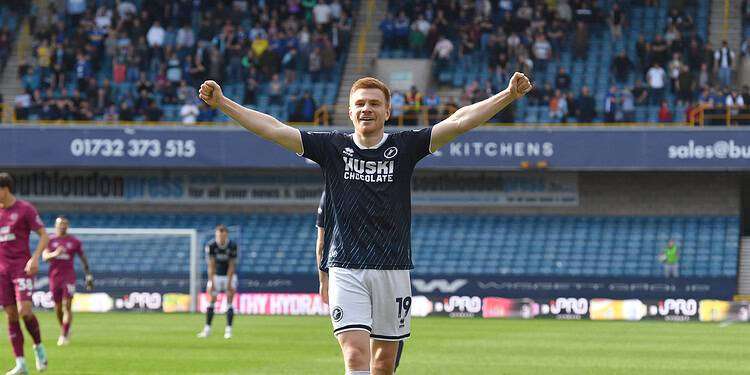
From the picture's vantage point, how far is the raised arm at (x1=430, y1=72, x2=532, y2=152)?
8.15m

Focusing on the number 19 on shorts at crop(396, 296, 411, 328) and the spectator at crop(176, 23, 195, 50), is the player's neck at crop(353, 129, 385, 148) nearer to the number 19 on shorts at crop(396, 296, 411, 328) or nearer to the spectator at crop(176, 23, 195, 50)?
the number 19 on shorts at crop(396, 296, 411, 328)

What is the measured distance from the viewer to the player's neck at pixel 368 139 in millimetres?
8617

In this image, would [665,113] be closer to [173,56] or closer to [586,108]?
[586,108]

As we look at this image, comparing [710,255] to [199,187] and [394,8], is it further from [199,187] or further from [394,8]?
[199,187]

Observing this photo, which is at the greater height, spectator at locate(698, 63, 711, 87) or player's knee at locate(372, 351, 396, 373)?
spectator at locate(698, 63, 711, 87)

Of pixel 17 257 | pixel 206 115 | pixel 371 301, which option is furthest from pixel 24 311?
pixel 206 115

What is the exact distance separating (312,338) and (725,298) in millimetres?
15384

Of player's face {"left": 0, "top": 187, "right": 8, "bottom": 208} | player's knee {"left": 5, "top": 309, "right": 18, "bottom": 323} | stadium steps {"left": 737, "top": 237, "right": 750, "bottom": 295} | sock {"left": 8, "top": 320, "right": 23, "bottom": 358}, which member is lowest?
stadium steps {"left": 737, "top": 237, "right": 750, "bottom": 295}

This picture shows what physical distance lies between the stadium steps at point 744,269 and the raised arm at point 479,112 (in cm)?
2972

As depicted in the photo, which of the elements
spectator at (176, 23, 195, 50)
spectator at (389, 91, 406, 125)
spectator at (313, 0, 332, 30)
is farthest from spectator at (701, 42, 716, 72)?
spectator at (176, 23, 195, 50)

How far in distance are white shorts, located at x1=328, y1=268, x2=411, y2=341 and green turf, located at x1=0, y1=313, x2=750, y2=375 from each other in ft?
26.4

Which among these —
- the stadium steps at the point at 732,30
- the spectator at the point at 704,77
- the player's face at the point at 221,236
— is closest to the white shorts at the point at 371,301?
the player's face at the point at 221,236

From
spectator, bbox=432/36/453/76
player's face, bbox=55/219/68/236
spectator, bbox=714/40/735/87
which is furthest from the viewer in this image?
spectator, bbox=432/36/453/76

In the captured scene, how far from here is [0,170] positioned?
41.0 meters
